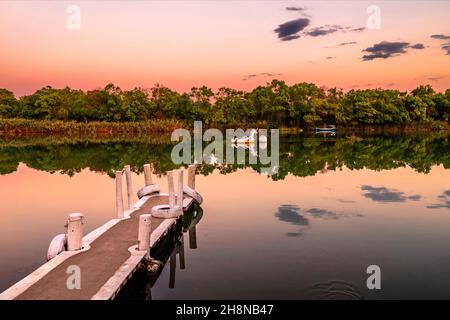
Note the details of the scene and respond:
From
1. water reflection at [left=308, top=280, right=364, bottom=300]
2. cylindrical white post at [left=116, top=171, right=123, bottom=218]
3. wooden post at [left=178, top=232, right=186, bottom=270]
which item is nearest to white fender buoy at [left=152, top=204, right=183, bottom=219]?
wooden post at [left=178, top=232, right=186, bottom=270]

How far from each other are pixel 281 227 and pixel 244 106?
60.5 meters

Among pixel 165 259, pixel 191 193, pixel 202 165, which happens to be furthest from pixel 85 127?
pixel 165 259

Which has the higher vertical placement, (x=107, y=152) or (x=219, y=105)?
(x=219, y=105)

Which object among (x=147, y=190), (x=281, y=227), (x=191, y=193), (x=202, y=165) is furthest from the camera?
(x=202, y=165)

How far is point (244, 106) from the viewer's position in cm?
7169

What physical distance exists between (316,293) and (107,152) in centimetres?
2812

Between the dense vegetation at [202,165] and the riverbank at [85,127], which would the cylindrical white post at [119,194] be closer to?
the dense vegetation at [202,165]

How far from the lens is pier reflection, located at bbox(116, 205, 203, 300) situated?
787 centimetres

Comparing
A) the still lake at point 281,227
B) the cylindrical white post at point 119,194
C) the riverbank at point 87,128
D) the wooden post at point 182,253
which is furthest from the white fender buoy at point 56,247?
the riverbank at point 87,128

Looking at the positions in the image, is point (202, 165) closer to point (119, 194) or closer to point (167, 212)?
point (167, 212)

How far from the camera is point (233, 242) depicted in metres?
10.7
